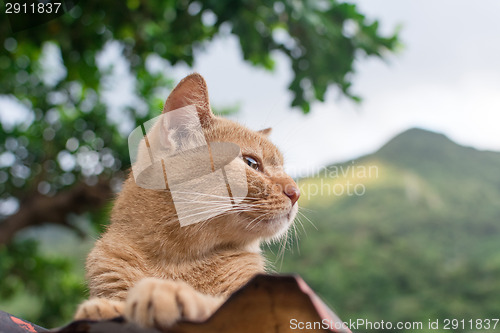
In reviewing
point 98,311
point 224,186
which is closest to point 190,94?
point 224,186

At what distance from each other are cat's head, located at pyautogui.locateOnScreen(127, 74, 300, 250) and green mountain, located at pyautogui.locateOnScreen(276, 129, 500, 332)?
241 centimetres

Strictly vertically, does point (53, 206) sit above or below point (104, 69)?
below

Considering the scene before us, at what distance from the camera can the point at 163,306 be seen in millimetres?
473

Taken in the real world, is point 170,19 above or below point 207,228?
above

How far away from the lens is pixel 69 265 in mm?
3416

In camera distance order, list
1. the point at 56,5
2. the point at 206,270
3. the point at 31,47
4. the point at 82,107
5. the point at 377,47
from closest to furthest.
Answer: the point at 206,270 < the point at 56,5 < the point at 377,47 < the point at 31,47 < the point at 82,107

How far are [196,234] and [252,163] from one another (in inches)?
7.6

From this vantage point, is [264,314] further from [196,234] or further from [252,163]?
[252,163]

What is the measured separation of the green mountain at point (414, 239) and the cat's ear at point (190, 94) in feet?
8.12

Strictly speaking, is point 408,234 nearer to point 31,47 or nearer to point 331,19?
point 331,19

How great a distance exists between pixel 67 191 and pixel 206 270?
2390 millimetres

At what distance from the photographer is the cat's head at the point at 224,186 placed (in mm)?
759

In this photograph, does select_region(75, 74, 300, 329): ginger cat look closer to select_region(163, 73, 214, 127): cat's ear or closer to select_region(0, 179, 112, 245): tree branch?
select_region(163, 73, 214, 127): cat's ear

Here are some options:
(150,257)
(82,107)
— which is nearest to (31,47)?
(82,107)
